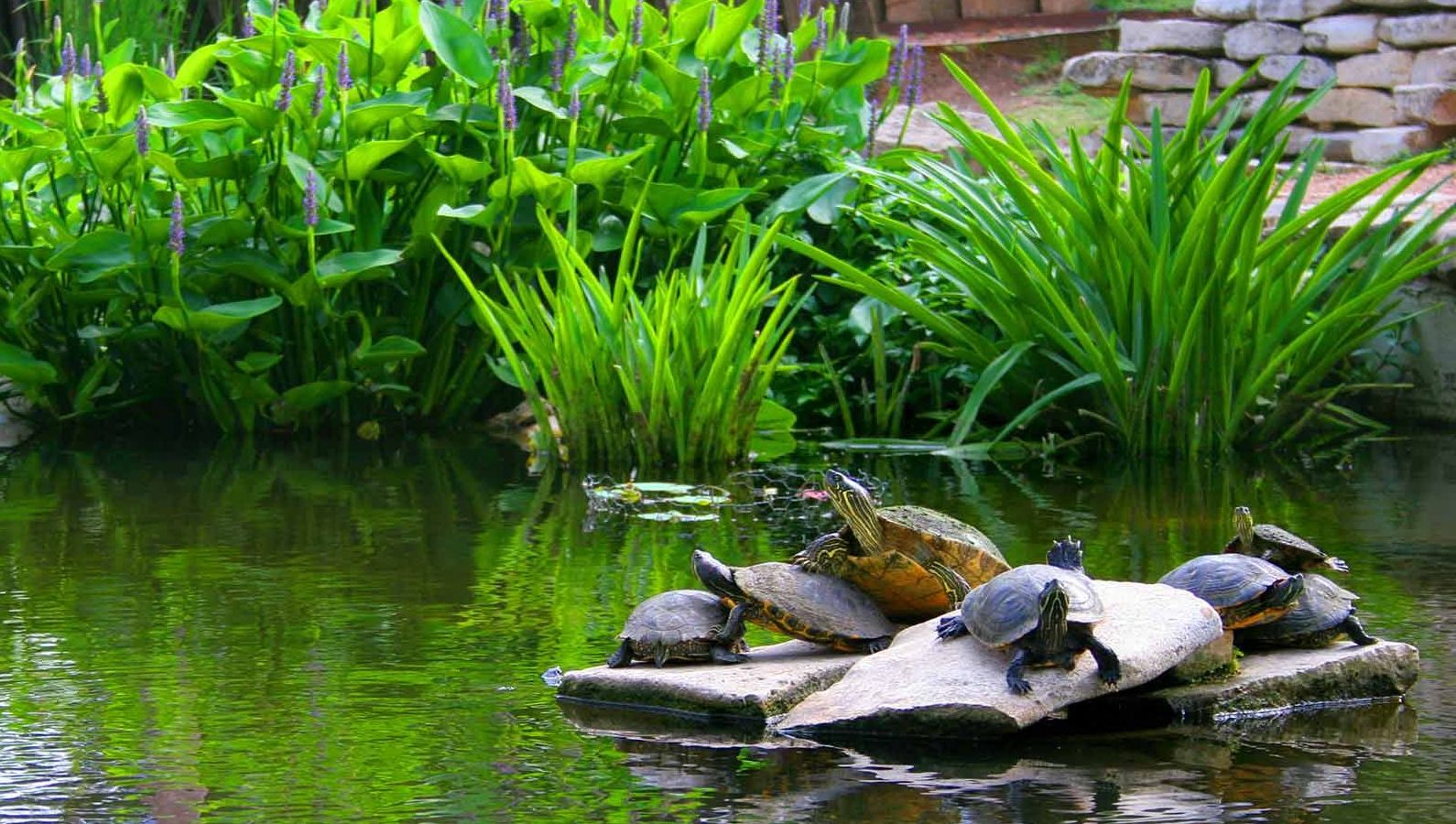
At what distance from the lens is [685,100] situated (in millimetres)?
6203

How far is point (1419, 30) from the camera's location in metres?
9.98

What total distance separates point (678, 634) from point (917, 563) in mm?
390

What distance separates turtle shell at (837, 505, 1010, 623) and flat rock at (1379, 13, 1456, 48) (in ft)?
25.6

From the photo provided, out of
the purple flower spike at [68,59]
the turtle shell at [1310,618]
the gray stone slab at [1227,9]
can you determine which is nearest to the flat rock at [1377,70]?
the gray stone slab at [1227,9]

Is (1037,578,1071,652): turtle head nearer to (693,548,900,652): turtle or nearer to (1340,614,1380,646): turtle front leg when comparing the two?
(693,548,900,652): turtle

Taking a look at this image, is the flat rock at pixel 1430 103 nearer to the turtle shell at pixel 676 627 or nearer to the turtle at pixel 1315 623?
the turtle at pixel 1315 623

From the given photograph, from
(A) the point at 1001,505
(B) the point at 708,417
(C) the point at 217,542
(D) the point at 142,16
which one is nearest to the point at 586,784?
(C) the point at 217,542

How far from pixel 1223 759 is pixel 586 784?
2.63 feet

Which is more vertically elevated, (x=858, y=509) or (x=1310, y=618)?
(x=858, y=509)

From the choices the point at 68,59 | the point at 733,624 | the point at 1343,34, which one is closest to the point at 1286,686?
the point at 733,624

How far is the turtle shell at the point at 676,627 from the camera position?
2.85 meters

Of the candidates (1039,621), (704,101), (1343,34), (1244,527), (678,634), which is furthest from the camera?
(1343,34)

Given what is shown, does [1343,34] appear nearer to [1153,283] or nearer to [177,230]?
[1153,283]

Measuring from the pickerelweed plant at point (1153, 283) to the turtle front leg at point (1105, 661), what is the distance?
9.28 ft
